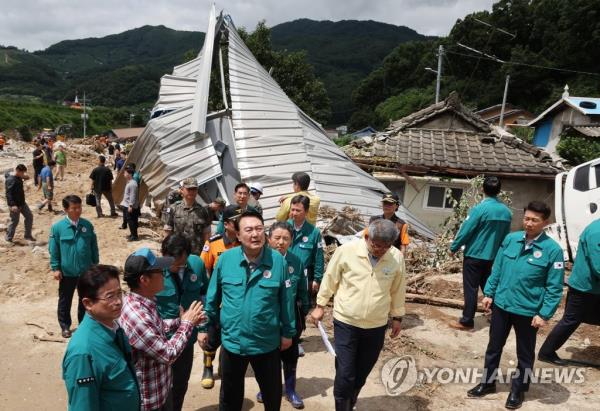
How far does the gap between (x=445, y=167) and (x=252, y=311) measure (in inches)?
344

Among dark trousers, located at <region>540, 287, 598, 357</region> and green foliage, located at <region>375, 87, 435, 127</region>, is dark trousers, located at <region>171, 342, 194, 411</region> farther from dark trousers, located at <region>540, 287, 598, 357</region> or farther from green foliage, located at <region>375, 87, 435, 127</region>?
green foliage, located at <region>375, 87, 435, 127</region>

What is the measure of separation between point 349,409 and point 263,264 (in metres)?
1.43

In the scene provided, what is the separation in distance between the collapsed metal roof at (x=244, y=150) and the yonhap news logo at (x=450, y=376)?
425 cm

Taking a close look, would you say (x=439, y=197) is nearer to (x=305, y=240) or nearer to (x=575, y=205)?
(x=575, y=205)

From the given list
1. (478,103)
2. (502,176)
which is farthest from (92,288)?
(478,103)

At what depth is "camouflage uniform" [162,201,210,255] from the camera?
16.6 feet

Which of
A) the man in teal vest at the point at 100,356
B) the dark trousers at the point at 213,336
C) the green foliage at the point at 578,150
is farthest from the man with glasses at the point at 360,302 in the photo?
the green foliage at the point at 578,150

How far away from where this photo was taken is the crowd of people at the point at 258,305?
2068mm

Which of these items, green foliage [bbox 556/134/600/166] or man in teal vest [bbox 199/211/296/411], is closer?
man in teal vest [bbox 199/211/296/411]

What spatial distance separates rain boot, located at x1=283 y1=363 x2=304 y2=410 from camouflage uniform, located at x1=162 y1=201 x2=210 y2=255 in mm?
1833

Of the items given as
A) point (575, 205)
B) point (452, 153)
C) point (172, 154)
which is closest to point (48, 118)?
point (172, 154)

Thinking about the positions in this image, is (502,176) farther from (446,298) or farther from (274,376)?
(274,376)

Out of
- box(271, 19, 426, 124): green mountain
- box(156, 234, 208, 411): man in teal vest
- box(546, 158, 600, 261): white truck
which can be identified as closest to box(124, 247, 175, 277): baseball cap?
box(156, 234, 208, 411): man in teal vest

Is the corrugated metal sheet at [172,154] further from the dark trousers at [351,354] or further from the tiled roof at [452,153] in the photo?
the dark trousers at [351,354]
